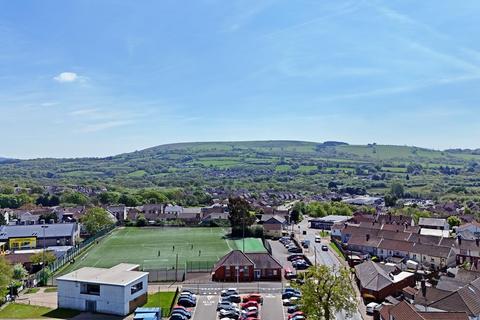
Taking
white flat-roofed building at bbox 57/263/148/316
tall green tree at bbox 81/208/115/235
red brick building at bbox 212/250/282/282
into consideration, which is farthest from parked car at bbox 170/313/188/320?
tall green tree at bbox 81/208/115/235

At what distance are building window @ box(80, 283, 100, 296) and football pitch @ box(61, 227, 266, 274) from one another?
13.8 m

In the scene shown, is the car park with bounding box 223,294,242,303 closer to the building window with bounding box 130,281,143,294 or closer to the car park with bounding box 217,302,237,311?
the car park with bounding box 217,302,237,311

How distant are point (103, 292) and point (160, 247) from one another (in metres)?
27.6

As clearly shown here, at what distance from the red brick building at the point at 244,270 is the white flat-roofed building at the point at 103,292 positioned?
336 inches

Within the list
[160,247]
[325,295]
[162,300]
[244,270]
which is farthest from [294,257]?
[325,295]

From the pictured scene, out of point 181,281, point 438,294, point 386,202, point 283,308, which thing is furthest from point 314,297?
point 386,202

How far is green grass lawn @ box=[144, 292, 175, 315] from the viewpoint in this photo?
1268 inches

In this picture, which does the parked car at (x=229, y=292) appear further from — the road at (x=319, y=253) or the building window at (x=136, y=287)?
the road at (x=319, y=253)

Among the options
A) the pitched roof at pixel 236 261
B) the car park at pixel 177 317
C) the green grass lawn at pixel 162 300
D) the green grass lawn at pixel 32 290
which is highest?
the pitched roof at pixel 236 261

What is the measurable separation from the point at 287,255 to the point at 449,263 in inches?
671

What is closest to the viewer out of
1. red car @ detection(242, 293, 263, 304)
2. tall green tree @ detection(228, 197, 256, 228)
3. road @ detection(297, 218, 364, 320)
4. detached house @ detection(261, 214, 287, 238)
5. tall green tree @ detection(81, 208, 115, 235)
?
red car @ detection(242, 293, 263, 304)

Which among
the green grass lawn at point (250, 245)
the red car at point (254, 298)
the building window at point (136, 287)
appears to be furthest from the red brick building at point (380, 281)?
the green grass lawn at point (250, 245)

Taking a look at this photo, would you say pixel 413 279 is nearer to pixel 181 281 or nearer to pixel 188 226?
pixel 181 281

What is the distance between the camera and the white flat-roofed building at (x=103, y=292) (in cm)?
3141
